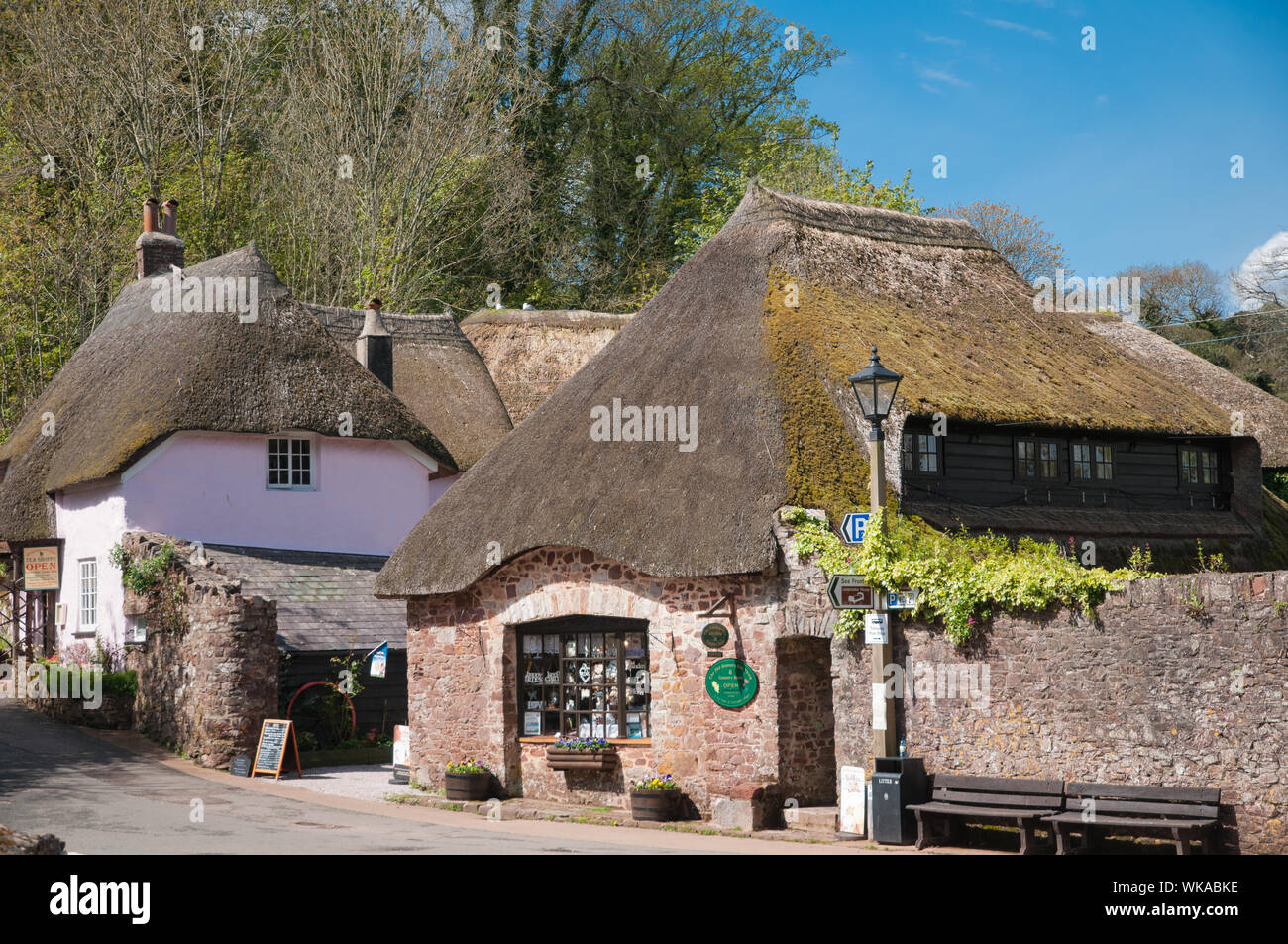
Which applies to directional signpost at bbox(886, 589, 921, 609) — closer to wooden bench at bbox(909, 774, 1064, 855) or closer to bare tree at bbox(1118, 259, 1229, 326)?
wooden bench at bbox(909, 774, 1064, 855)

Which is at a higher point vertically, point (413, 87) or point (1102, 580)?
point (413, 87)

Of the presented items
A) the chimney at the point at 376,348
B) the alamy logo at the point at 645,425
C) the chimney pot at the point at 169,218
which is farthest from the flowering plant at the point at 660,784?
the chimney pot at the point at 169,218

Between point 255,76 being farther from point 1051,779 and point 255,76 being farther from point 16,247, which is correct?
point 1051,779

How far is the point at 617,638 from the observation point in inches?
683

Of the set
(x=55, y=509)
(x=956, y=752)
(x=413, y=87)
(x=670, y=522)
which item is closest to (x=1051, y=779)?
(x=956, y=752)

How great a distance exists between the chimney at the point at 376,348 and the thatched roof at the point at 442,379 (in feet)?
1.52

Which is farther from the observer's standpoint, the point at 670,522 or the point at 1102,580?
the point at 670,522

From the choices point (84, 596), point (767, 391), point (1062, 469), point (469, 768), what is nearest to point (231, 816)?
point (469, 768)

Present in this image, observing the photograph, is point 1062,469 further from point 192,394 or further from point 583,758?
point 192,394

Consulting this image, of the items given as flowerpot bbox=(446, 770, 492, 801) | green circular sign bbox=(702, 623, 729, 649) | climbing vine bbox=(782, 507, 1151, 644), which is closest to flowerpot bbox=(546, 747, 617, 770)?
flowerpot bbox=(446, 770, 492, 801)

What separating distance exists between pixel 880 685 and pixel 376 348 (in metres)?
A: 18.6

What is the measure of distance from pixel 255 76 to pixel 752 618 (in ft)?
91.2

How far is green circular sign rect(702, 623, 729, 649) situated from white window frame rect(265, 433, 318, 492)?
41.2 feet

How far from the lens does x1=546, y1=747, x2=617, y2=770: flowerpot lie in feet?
56.1
